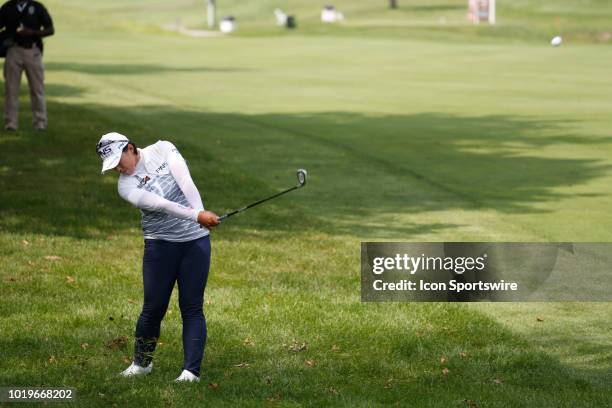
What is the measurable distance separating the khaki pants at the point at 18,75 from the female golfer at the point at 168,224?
13.3m

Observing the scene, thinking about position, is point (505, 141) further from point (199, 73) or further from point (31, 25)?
point (199, 73)

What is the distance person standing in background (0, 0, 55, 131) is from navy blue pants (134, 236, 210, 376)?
1293 cm

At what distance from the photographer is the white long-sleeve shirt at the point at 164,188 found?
8.04 metres

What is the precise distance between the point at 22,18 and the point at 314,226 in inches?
324

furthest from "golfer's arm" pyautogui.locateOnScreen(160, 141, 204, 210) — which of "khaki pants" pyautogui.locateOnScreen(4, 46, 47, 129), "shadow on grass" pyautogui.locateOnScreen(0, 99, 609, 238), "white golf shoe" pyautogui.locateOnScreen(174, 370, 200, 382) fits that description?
"khaki pants" pyautogui.locateOnScreen(4, 46, 47, 129)

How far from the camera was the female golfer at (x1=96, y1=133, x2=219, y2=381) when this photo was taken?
26.0ft

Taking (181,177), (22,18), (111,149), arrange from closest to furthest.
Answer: (111,149), (181,177), (22,18)

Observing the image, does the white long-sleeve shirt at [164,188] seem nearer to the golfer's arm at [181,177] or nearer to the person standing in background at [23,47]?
the golfer's arm at [181,177]

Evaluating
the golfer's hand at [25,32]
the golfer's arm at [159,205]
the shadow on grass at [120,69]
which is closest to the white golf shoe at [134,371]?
the golfer's arm at [159,205]

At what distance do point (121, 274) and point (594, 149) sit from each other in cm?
1252

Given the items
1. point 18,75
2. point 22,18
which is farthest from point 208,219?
point 18,75

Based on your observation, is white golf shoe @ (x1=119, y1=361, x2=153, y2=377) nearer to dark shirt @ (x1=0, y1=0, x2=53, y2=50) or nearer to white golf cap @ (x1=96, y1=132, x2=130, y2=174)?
white golf cap @ (x1=96, y1=132, x2=130, y2=174)

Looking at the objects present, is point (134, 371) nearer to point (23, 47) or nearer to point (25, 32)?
point (25, 32)

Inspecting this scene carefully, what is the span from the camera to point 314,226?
14820 mm
